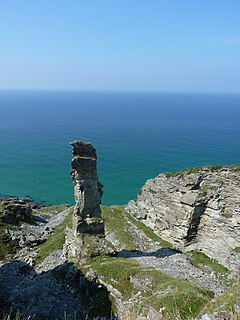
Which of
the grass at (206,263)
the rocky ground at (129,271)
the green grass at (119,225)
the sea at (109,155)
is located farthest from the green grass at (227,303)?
the sea at (109,155)

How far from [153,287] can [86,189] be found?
522 inches

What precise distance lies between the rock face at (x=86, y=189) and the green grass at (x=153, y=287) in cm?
479

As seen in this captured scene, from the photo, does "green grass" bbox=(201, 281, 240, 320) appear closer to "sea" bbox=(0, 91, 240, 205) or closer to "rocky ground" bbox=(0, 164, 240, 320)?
"rocky ground" bbox=(0, 164, 240, 320)

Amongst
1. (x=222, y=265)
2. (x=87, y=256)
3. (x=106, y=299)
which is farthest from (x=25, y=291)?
(x=222, y=265)

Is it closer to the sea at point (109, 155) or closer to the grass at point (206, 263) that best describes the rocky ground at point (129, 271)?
the grass at point (206, 263)

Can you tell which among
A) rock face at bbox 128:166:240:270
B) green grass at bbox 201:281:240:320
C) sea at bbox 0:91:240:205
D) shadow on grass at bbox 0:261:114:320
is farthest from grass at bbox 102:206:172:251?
sea at bbox 0:91:240:205

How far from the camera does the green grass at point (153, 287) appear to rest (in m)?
21.4

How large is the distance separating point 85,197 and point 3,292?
12763mm

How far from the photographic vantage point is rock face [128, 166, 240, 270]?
3497 cm

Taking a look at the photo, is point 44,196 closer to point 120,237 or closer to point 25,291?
point 120,237

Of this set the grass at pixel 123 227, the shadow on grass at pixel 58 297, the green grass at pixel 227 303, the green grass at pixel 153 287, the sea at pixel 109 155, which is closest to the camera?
the green grass at pixel 227 303

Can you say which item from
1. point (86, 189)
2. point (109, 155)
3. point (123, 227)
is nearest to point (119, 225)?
point (123, 227)

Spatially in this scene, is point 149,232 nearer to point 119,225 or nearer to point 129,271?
point 119,225

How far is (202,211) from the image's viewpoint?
125ft
